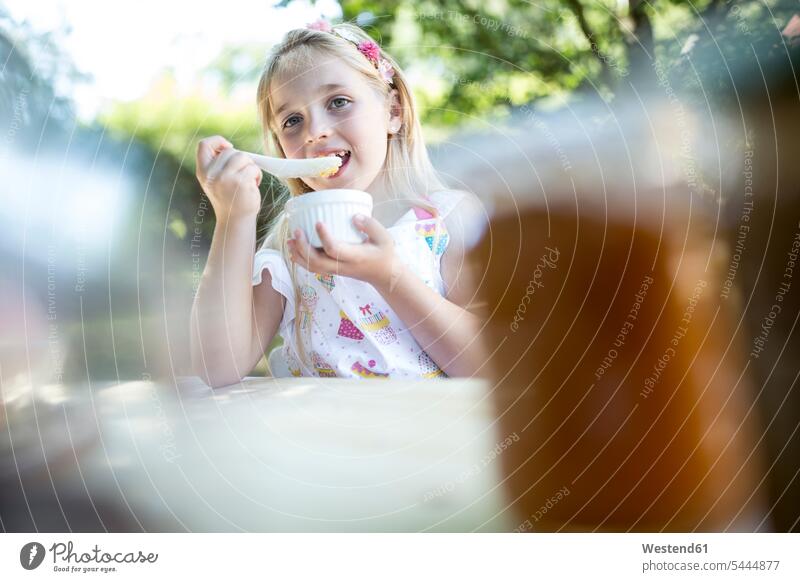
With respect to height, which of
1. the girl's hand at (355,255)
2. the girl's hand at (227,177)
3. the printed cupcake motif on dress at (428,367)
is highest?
the girl's hand at (227,177)

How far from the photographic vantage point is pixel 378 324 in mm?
802

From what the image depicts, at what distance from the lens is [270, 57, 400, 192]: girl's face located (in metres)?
0.76

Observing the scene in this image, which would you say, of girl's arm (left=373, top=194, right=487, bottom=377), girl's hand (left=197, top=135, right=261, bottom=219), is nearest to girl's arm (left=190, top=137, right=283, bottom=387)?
girl's hand (left=197, top=135, right=261, bottom=219)

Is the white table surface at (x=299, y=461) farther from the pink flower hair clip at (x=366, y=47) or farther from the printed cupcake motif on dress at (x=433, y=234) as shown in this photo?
the pink flower hair clip at (x=366, y=47)

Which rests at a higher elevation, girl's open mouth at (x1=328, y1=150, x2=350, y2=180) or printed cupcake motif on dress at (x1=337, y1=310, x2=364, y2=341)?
girl's open mouth at (x1=328, y1=150, x2=350, y2=180)

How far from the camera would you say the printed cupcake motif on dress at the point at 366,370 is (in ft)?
2.62

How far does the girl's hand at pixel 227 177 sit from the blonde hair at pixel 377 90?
0.07ft

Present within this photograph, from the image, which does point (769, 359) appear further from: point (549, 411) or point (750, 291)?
point (549, 411)
